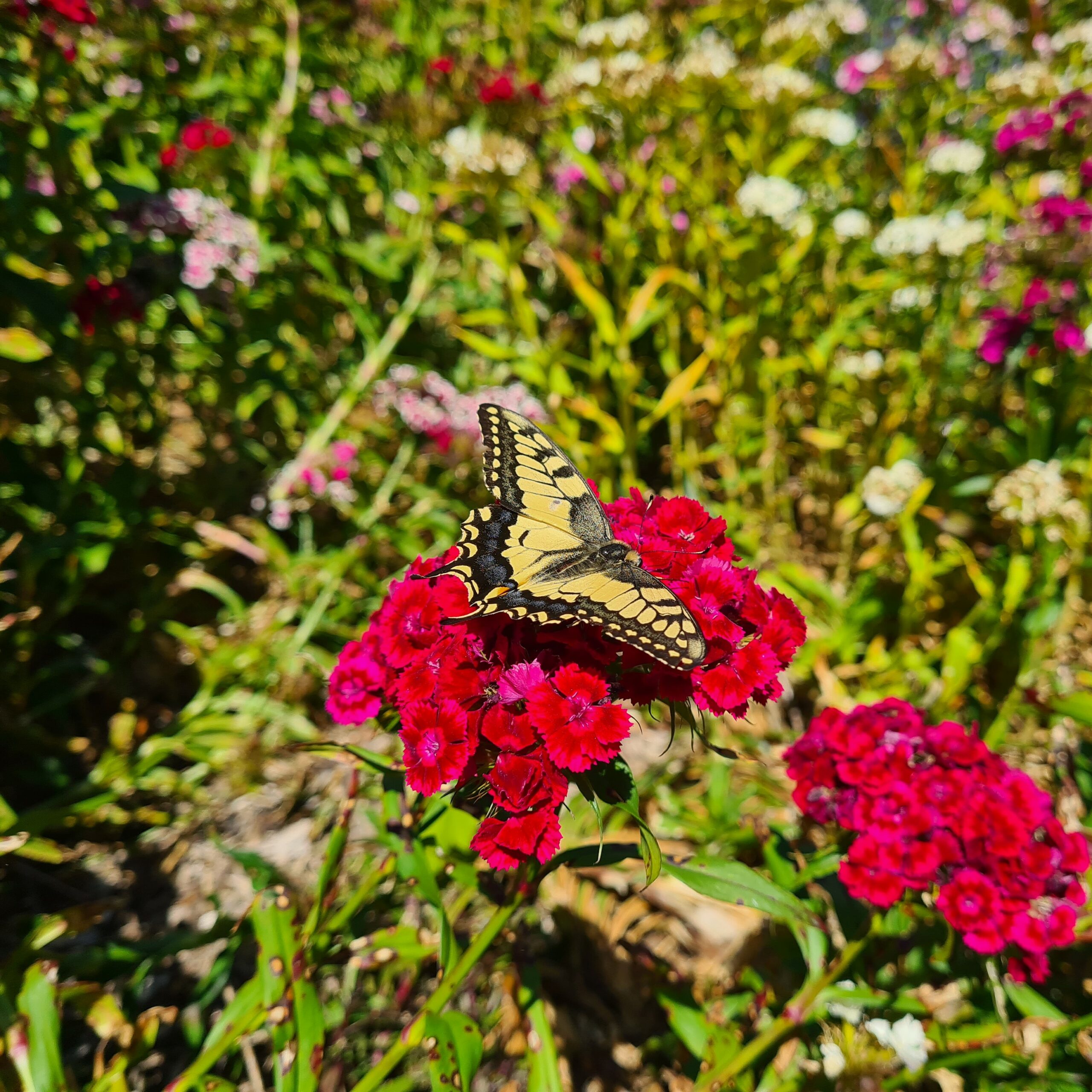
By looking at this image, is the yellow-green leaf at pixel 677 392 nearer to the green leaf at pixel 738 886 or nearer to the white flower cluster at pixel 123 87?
the green leaf at pixel 738 886

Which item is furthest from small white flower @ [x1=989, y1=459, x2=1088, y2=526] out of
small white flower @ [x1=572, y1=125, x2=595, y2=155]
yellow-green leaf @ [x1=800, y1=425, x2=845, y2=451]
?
small white flower @ [x1=572, y1=125, x2=595, y2=155]

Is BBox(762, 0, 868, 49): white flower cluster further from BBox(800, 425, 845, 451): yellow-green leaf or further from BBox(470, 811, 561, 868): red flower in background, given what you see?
BBox(470, 811, 561, 868): red flower in background

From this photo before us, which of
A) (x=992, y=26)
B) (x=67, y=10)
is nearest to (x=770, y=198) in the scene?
(x=67, y=10)

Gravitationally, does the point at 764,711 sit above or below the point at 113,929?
above

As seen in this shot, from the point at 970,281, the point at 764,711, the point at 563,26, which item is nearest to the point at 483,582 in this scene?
the point at 764,711

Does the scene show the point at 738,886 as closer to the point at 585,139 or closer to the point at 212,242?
the point at 212,242

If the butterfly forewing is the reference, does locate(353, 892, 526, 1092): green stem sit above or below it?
below

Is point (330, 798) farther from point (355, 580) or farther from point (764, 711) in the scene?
point (764, 711)
